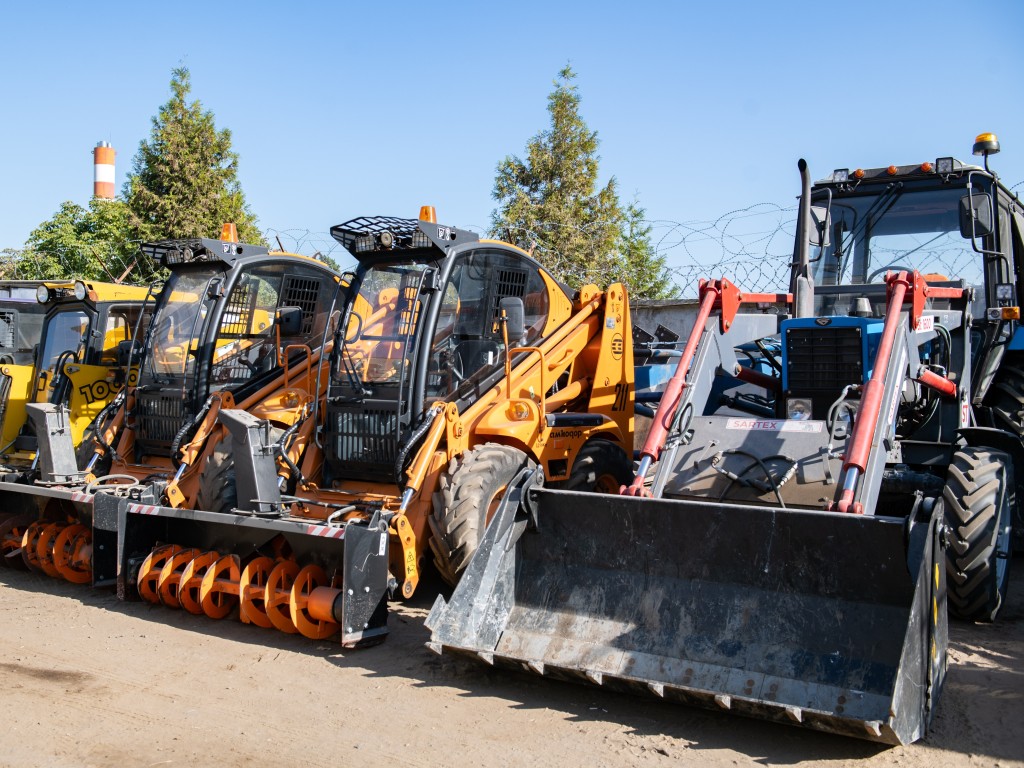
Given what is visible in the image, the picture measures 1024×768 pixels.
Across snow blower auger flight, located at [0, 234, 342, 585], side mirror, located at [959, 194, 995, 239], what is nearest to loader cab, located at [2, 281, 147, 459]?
snow blower auger flight, located at [0, 234, 342, 585]

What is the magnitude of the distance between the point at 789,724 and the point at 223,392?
5370 mm

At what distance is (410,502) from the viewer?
254 inches

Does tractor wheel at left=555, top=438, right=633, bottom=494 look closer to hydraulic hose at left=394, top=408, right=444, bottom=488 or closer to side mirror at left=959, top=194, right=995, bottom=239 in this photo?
hydraulic hose at left=394, top=408, right=444, bottom=488

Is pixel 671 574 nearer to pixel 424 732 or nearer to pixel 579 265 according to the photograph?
pixel 424 732

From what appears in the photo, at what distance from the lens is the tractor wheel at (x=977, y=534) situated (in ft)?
19.3

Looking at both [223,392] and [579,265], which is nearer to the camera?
[223,392]

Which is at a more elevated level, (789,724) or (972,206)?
(972,206)

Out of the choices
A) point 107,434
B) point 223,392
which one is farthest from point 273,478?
point 107,434

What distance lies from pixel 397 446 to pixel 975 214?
175 inches

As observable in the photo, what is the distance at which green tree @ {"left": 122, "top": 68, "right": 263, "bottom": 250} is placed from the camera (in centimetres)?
1986

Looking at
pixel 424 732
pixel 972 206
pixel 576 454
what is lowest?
pixel 424 732

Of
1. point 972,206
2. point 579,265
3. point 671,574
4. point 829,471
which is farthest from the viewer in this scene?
point 579,265

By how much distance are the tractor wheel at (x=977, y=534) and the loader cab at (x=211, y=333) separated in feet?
17.2

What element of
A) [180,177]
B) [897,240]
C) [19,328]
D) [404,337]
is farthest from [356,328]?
[180,177]
